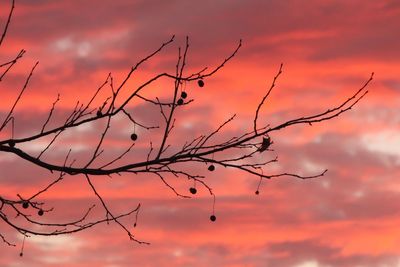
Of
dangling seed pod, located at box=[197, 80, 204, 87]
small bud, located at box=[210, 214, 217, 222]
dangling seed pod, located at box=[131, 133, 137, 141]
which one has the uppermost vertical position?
dangling seed pod, located at box=[197, 80, 204, 87]

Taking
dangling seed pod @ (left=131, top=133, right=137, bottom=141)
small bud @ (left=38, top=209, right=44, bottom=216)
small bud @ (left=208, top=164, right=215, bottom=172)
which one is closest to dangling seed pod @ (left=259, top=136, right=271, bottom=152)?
small bud @ (left=208, top=164, right=215, bottom=172)

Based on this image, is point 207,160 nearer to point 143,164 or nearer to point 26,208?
point 143,164

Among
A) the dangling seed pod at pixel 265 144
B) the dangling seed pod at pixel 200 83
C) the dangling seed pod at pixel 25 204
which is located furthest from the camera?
the dangling seed pod at pixel 25 204

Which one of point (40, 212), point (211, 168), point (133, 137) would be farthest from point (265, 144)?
point (40, 212)

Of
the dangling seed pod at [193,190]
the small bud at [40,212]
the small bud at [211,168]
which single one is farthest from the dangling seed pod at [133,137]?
the small bud at [40,212]

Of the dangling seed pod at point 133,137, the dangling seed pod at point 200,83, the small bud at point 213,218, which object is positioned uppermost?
the dangling seed pod at point 200,83

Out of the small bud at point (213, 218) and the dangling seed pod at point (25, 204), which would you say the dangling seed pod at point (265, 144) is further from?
the dangling seed pod at point (25, 204)

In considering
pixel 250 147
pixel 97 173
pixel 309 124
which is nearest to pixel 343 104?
pixel 309 124

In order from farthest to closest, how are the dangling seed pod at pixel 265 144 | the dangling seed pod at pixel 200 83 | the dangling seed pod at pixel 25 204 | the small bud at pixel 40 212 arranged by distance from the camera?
the small bud at pixel 40 212, the dangling seed pod at pixel 25 204, the dangling seed pod at pixel 200 83, the dangling seed pod at pixel 265 144

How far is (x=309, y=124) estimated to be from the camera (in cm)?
838

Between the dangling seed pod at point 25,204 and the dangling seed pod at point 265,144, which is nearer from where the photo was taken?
the dangling seed pod at point 265,144

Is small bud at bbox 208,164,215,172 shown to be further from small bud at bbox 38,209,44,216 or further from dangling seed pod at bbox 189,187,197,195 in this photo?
small bud at bbox 38,209,44,216

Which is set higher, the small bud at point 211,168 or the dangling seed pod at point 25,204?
the small bud at point 211,168

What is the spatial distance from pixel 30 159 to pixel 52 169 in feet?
0.78
